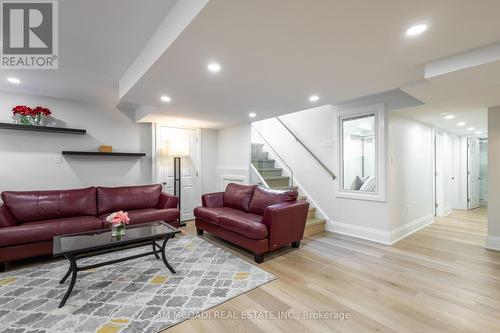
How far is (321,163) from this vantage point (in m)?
4.43

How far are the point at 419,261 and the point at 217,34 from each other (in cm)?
354

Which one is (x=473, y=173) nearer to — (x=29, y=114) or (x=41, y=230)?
(x=41, y=230)

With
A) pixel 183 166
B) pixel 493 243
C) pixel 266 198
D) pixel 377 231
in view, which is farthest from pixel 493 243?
pixel 183 166

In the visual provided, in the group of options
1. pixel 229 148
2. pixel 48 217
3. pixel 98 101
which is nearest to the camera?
pixel 48 217

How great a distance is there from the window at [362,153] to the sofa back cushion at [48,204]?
4.37 metres

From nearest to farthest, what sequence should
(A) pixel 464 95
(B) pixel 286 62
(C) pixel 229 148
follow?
(B) pixel 286 62 → (A) pixel 464 95 → (C) pixel 229 148

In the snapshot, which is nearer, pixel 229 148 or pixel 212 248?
pixel 212 248

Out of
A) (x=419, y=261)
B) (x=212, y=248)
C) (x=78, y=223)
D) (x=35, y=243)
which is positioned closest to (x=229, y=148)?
(x=212, y=248)

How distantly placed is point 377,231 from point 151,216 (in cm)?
372

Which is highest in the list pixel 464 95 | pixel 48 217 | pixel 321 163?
pixel 464 95

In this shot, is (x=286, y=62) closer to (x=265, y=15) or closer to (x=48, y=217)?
(x=265, y=15)

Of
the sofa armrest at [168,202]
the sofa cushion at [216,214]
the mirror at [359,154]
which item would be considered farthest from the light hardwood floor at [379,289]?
the sofa armrest at [168,202]

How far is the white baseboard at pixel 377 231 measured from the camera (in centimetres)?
360

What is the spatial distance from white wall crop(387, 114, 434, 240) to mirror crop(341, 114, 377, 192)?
28 centimetres
